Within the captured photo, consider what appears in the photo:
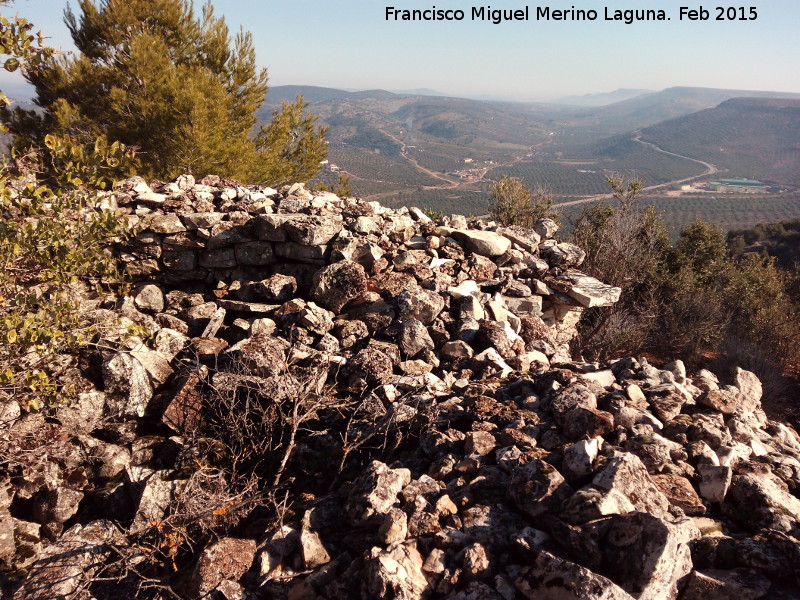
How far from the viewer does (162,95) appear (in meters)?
15.0

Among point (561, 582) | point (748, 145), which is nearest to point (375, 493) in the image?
point (561, 582)

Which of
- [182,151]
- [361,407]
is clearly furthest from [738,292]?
[182,151]

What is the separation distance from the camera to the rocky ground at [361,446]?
354 cm

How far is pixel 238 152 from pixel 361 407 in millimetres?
12576

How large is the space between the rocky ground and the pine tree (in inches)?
230

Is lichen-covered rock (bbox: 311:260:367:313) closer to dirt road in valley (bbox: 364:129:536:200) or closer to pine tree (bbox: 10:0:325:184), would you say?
pine tree (bbox: 10:0:325:184)

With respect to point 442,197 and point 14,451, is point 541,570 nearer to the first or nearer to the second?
point 14,451

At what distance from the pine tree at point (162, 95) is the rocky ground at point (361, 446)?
5.83 m

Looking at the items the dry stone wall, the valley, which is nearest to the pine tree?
the dry stone wall

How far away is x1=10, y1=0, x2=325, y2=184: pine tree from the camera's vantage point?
1491cm

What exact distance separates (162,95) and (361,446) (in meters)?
A: 14.2

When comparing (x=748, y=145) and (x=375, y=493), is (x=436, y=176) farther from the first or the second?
(x=748, y=145)

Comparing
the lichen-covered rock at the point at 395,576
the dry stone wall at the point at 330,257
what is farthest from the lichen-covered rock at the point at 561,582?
the dry stone wall at the point at 330,257

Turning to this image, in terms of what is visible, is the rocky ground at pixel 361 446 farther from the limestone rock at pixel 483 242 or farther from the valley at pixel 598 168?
the valley at pixel 598 168
